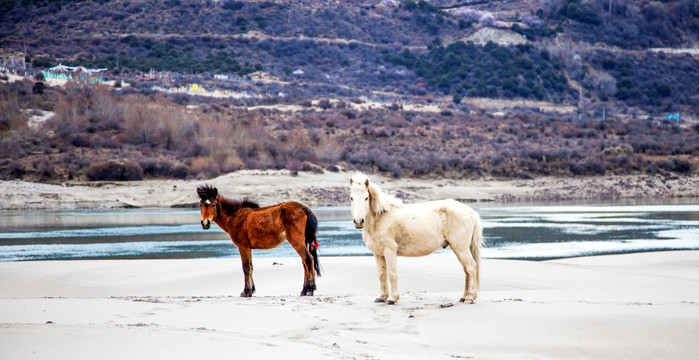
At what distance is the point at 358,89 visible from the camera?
8712 cm

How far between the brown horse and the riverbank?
2402 centimetres

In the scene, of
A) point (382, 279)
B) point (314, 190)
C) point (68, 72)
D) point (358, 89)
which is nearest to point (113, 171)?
point (314, 190)

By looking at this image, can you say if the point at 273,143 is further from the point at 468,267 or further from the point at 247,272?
the point at 468,267

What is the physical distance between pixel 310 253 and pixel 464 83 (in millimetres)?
80946

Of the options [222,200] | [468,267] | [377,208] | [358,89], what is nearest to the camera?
[377,208]

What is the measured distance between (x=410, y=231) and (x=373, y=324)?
4.96ft

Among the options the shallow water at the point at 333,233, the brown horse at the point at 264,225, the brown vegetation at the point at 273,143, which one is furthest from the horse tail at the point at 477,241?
the brown vegetation at the point at 273,143

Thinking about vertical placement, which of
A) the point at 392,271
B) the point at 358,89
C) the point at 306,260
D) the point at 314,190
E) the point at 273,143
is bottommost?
the point at 314,190

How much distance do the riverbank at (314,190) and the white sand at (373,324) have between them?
23037 millimetres

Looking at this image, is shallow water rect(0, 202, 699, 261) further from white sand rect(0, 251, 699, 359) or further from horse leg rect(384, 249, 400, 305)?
horse leg rect(384, 249, 400, 305)

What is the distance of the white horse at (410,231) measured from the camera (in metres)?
8.91

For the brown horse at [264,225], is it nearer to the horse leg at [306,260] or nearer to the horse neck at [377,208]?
the horse leg at [306,260]

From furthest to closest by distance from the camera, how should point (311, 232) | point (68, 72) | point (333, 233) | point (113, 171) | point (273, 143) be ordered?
point (68, 72)
point (273, 143)
point (113, 171)
point (333, 233)
point (311, 232)

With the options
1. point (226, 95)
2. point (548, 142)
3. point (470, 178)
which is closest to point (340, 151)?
point (470, 178)
